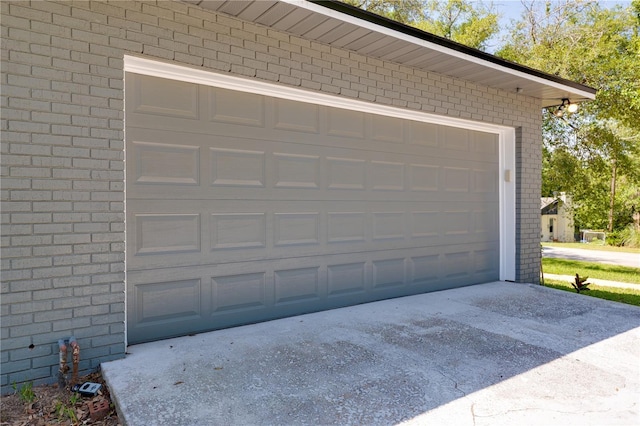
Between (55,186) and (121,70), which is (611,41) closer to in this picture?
(121,70)

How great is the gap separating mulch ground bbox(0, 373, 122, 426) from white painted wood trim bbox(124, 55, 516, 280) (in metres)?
2.44

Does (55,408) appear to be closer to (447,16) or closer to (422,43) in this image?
(422,43)

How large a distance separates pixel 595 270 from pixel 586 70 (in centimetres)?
560

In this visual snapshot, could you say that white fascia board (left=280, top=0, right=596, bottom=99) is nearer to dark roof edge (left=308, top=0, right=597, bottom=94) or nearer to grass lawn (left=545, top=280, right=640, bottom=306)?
dark roof edge (left=308, top=0, right=597, bottom=94)

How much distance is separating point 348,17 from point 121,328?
326 centimetres

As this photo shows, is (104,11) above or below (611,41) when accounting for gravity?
below

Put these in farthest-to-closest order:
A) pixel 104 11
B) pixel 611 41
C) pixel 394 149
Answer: pixel 611 41 < pixel 394 149 < pixel 104 11

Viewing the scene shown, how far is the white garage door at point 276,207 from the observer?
11.2ft

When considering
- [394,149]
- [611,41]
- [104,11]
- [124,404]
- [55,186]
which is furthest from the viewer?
[611,41]

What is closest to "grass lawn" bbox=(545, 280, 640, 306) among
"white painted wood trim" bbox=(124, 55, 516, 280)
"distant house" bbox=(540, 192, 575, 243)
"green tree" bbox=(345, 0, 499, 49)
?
"white painted wood trim" bbox=(124, 55, 516, 280)

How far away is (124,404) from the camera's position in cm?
230

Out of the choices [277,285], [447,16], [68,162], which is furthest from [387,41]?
[447,16]

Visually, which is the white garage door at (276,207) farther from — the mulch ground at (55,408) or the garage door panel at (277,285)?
the mulch ground at (55,408)

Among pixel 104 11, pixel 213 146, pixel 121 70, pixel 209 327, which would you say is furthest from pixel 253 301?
pixel 104 11
